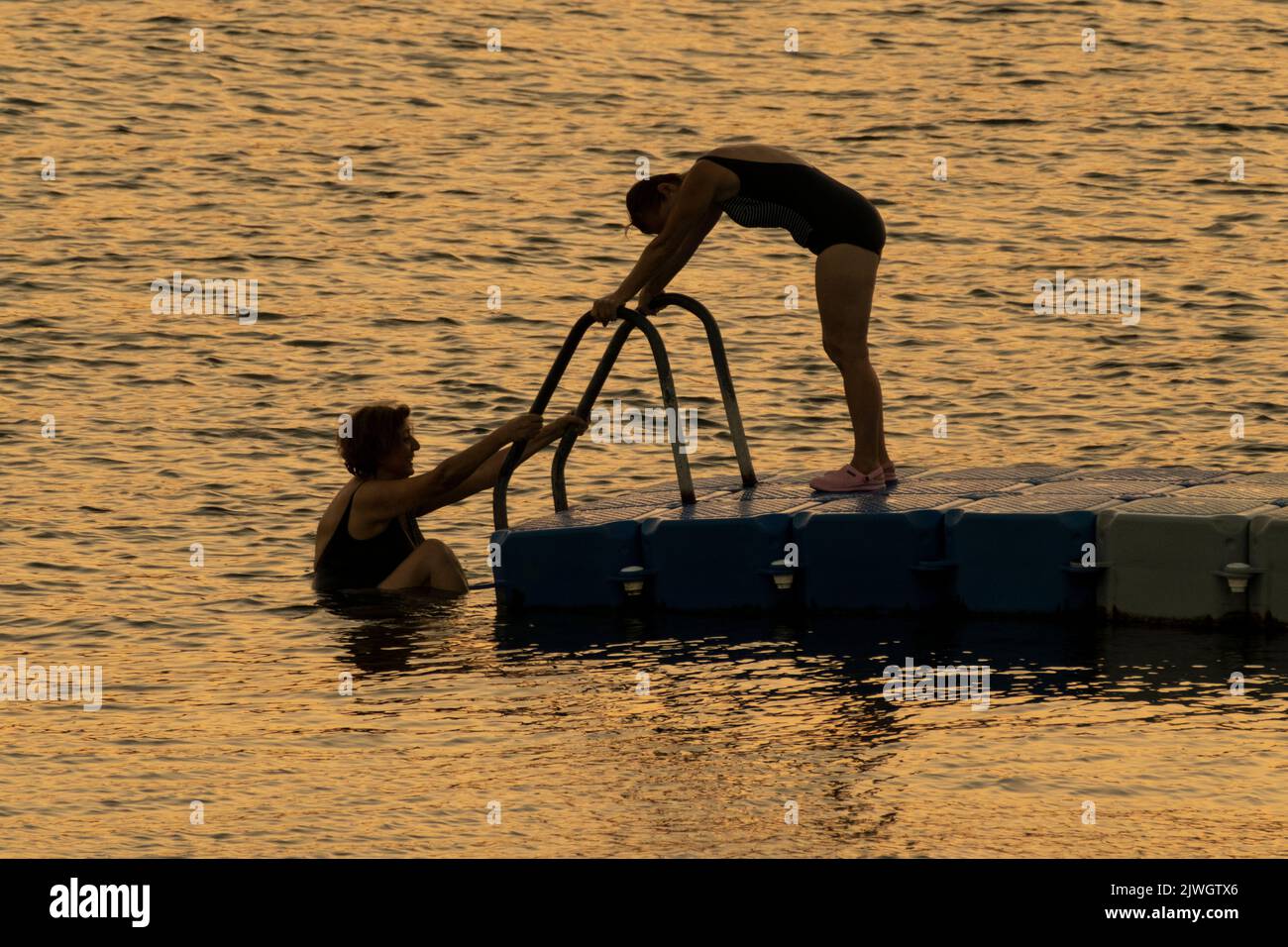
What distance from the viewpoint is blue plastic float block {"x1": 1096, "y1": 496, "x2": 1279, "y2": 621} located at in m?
9.13

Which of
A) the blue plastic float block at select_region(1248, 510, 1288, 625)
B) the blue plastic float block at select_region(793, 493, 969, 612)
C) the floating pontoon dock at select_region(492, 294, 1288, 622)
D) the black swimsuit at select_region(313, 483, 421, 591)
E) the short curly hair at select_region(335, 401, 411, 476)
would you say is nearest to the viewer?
the blue plastic float block at select_region(1248, 510, 1288, 625)

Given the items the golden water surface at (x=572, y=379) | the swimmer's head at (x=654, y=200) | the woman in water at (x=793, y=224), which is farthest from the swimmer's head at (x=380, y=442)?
the swimmer's head at (x=654, y=200)

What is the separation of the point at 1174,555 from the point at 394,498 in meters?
3.52

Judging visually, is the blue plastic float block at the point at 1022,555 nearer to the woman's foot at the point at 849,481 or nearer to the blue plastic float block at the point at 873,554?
the blue plastic float block at the point at 873,554

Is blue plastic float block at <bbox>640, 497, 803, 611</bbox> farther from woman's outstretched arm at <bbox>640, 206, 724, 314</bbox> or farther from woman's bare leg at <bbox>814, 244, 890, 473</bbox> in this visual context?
woman's outstretched arm at <bbox>640, 206, 724, 314</bbox>

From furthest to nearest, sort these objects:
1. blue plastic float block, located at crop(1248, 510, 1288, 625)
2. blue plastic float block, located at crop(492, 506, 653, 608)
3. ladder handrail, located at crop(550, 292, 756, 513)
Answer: ladder handrail, located at crop(550, 292, 756, 513), blue plastic float block, located at crop(492, 506, 653, 608), blue plastic float block, located at crop(1248, 510, 1288, 625)

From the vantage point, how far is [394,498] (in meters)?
10.2

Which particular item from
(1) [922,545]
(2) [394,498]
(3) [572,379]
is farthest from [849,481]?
(3) [572,379]

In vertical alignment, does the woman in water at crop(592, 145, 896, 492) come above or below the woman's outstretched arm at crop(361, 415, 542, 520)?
above

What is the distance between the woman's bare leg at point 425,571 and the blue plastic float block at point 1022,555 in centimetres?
247

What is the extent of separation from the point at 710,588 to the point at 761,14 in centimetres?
2454

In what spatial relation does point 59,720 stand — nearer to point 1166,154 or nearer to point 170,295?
point 170,295

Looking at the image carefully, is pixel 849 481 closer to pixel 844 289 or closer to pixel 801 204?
pixel 844 289

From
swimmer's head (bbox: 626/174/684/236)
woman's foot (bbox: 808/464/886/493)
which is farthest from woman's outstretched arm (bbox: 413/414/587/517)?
woman's foot (bbox: 808/464/886/493)
